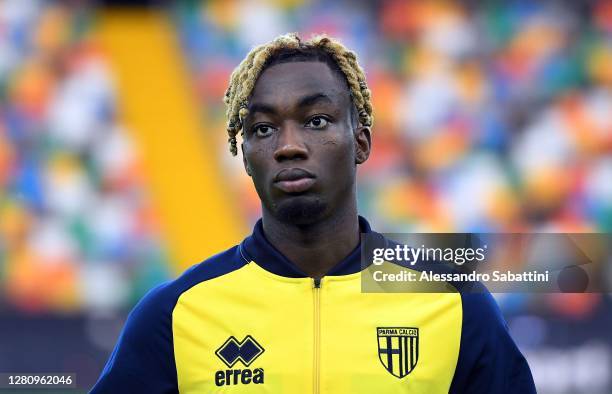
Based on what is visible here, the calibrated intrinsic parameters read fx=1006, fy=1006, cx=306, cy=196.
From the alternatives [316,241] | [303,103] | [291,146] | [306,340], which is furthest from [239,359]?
[303,103]

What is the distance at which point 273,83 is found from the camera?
2354 mm

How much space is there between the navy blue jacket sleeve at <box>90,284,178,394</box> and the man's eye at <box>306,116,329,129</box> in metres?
0.53

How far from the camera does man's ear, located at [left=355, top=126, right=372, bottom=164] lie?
248 cm

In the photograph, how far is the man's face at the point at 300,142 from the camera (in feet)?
7.46

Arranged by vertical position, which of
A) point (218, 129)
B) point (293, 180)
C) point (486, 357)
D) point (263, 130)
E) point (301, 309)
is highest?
point (218, 129)

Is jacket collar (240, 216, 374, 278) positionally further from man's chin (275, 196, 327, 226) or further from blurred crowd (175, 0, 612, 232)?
blurred crowd (175, 0, 612, 232)

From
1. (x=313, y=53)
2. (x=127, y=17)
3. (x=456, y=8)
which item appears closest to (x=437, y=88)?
(x=456, y=8)

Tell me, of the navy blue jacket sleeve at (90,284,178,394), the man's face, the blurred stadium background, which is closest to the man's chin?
the man's face

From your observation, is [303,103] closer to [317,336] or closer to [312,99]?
[312,99]

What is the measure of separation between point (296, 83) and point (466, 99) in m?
5.28

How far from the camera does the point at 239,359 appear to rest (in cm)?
227

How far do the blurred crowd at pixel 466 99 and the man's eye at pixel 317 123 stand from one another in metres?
4.99

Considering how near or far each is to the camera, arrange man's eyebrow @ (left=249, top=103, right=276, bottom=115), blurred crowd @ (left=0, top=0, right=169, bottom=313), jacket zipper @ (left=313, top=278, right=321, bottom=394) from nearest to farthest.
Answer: jacket zipper @ (left=313, top=278, right=321, bottom=394), man's eyebrow @ (left=249, top=103, right=276, bottom=115), blurred crowd @ (left=0, top=0, right=169, bottom=313)

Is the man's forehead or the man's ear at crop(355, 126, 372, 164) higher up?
the man's forehead
